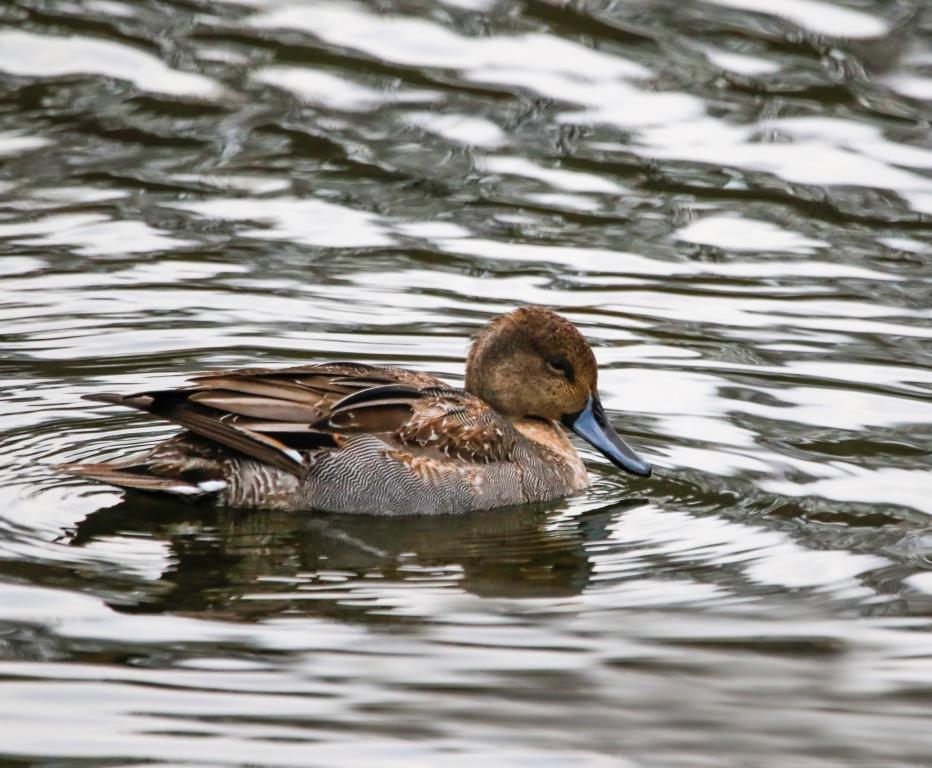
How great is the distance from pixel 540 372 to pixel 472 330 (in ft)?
6.06

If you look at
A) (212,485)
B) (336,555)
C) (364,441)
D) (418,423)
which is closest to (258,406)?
(212,485)

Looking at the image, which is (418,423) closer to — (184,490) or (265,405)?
(265,405)

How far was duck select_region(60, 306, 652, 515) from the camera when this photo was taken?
8.31 meters

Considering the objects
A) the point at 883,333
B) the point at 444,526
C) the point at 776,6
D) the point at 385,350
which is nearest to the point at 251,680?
the point at 444,526

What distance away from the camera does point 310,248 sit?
1217 centimetres

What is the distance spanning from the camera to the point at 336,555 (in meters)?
7.91

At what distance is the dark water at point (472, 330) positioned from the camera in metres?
6.09

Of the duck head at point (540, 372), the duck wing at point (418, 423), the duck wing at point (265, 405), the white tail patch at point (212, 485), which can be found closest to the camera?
the duck wing at point (265, 405)

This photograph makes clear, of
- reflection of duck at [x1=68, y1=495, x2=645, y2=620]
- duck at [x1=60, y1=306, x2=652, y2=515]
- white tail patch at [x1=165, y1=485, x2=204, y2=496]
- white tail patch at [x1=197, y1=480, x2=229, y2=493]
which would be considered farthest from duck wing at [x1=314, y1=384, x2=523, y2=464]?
white tail patch at [x1=165, y1=485, x2=204, y2=496]

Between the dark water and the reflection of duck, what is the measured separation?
0.08 ft

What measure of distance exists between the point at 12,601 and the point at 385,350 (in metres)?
3.89

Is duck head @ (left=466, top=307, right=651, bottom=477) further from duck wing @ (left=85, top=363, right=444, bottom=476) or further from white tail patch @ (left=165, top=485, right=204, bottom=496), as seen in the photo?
white tail patch @ (left=165, top=485, right=204, bottom=496)

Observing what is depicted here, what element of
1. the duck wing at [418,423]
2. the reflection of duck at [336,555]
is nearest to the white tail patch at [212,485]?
the reflection of duck at [336,555]

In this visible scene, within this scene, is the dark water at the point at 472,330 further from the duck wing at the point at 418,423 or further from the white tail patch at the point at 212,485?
the duck wing at the point at 418,423
